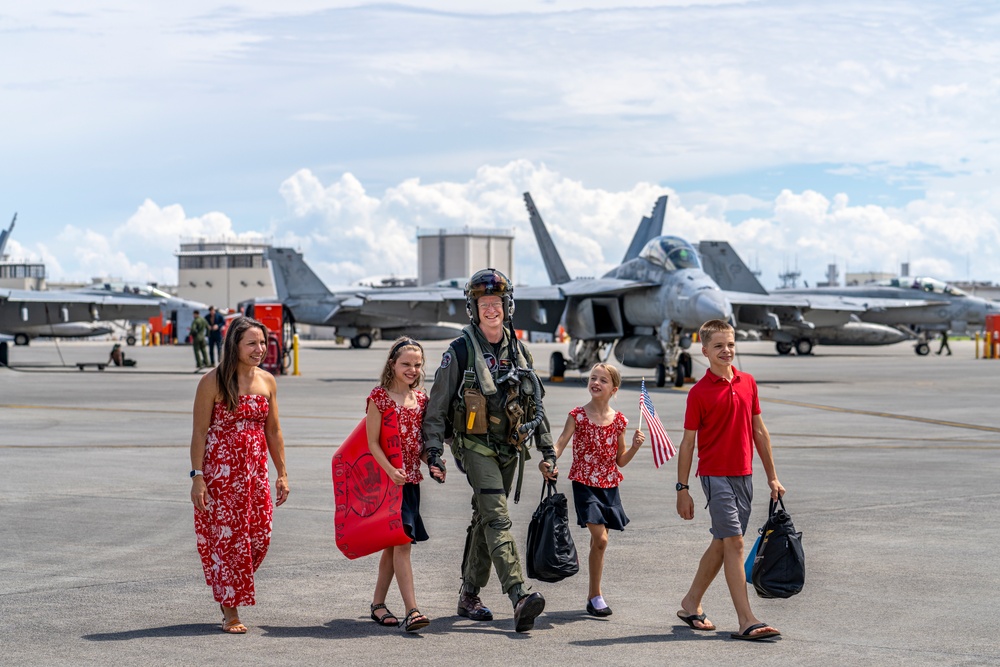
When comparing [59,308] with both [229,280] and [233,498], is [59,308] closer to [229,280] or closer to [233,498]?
[233,498]

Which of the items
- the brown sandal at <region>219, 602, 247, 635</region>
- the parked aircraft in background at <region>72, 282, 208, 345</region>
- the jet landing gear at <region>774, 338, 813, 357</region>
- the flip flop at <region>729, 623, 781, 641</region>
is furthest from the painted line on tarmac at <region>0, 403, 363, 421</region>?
the jet landing gear at <region>774, 338, 813, 357</region>

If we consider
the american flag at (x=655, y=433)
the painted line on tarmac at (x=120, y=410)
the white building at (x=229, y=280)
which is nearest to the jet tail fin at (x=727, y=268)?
the painted line on tarmac at (x=120, y=410)

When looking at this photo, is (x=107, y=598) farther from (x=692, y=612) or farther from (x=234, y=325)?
(x=692, y=612)

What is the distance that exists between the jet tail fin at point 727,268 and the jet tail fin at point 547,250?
1857 centimetres

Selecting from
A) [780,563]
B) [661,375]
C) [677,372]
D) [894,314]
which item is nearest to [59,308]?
[661,375]

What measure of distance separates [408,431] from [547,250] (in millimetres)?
29111

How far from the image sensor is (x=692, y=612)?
6379 millimetres

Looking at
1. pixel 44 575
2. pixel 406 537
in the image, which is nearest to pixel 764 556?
pixel 406 537

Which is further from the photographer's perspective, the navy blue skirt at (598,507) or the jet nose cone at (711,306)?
the jet nose cone at (711,306)

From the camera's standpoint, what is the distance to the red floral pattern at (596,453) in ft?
22.7

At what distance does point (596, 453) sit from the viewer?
6906 millimetres

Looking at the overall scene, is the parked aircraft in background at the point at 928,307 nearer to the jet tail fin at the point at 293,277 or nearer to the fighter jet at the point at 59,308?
the jet tail fin at the point at 293,277

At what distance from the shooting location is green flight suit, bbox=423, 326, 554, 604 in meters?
6.41

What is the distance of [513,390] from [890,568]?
2967mm
